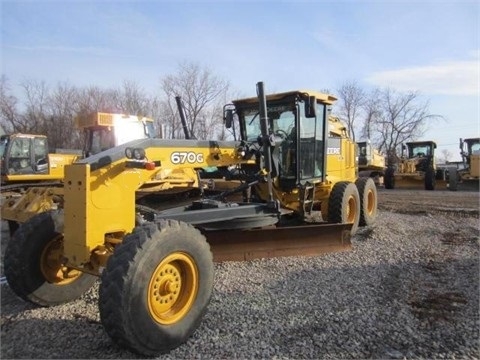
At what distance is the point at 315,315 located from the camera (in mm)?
4328

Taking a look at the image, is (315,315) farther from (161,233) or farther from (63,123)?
(63,123)

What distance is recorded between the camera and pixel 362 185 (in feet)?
31.2

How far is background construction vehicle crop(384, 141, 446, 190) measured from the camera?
2090 centimetres

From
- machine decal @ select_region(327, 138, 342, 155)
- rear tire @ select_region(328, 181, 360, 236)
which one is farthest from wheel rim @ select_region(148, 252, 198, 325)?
machine decal @ select_region(327, 138, 342, 155)

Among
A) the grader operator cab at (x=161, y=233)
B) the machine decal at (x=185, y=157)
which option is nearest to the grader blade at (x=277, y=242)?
the grader operator cab at (x=161, y=233)

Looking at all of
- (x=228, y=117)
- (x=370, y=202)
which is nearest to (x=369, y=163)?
(x=370, y=202)

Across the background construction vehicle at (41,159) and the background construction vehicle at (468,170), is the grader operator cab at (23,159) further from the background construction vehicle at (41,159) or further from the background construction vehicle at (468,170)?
the background construction vehicle at (468,170)

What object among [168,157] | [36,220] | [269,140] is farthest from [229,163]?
[36,220]

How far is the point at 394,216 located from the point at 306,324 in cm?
728

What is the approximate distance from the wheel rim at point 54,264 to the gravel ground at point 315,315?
0.96 feet

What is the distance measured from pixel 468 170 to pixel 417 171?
7.49ft

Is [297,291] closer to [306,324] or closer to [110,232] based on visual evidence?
[306,324]

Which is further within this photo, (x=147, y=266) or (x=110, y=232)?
(x=110, y=232)

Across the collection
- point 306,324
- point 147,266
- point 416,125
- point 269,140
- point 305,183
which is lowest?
point 306,324
